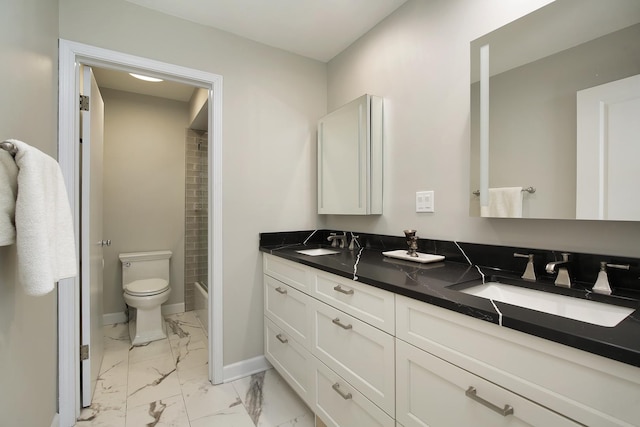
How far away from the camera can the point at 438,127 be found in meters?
1.60

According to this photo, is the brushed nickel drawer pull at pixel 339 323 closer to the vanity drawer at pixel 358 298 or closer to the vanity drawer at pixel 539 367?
the vanity drawer at pixel 358 298

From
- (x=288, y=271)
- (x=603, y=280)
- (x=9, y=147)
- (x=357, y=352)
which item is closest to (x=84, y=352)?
(x=288, y=271)

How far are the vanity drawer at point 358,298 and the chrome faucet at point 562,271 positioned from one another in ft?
1.93

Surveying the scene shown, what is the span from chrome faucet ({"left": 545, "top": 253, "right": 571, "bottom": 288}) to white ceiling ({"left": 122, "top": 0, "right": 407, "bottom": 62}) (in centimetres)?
168

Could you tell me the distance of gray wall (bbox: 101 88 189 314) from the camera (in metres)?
3.05

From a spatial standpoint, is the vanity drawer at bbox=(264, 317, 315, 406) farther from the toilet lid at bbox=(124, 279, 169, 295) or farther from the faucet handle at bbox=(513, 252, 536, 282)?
the toilet lid at bbox=(124, 279, 169, 295)

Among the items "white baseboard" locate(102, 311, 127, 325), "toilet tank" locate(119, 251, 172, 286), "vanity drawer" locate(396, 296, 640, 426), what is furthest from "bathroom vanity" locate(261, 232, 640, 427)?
"white baseboard" locate(102, 311, 127, 325)

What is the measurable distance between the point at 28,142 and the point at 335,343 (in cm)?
159

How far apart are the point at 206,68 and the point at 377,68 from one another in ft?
3.89

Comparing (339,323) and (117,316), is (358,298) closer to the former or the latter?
(339,323)

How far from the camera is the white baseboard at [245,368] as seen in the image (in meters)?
2.03

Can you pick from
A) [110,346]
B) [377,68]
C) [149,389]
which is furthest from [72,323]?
[377,68]

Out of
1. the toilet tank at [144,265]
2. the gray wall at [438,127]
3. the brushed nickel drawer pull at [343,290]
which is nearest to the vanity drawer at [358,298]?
the brushed nickel drawer pull at [343,290]

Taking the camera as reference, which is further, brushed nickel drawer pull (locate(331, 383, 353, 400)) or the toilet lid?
the toilet lid
